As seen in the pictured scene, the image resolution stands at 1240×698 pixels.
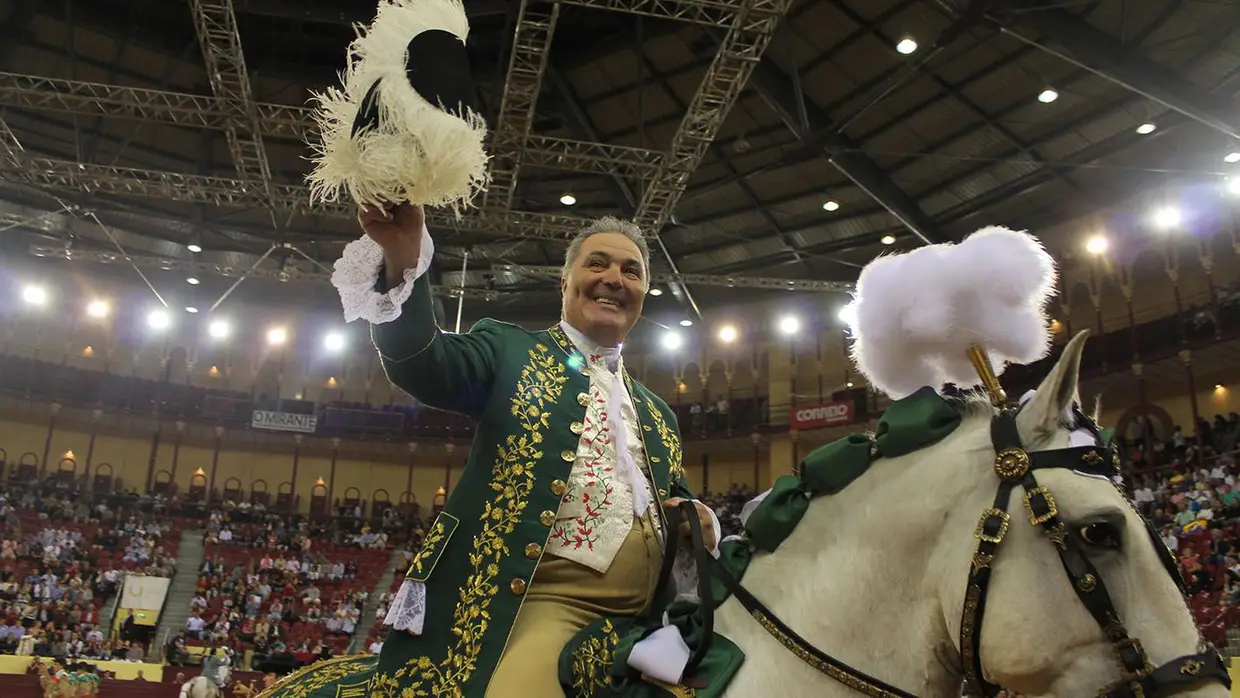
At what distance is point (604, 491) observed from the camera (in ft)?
6.90

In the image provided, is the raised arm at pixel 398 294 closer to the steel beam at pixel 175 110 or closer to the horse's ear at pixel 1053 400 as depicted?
the horse's ear at pixel 1053 400

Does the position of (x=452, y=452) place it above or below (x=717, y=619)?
above

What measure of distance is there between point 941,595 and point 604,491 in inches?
31.1

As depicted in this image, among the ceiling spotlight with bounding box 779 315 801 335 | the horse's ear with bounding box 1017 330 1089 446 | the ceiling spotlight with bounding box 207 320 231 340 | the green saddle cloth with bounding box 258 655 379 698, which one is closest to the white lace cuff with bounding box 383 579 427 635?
the green saddle cloth with bounding box 258 655 379 698

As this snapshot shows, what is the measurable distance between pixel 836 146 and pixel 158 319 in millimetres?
19732

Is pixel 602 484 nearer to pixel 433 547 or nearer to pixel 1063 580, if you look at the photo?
pixel 433 547

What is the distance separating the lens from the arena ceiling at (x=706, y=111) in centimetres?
1246

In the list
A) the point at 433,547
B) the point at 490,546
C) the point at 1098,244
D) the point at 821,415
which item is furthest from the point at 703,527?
the point at 821,415

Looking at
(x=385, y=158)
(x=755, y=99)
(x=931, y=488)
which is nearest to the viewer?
(x=385, y=158)

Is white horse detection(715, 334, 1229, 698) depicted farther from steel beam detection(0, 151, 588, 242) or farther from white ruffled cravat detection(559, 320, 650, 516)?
steel beam detection(0, 151, 588, 242)

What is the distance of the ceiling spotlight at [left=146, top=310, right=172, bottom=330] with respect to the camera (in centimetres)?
2547

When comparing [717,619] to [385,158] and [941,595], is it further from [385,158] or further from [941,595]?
[385,158]

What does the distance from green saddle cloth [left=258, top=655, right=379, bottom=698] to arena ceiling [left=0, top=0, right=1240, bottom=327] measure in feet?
30.9

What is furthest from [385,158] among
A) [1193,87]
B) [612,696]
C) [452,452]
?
[452,452]
